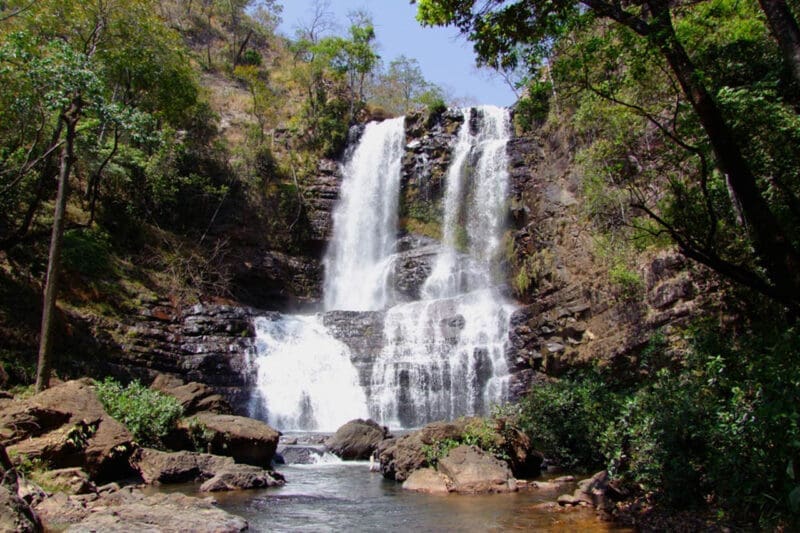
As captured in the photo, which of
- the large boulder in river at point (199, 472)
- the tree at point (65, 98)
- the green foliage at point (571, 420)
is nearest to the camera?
the large boulder in river at point (199, 472)

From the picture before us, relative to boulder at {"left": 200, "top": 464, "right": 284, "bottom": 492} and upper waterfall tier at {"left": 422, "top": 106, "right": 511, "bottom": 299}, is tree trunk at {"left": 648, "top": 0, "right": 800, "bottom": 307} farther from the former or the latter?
upper waterfall tier at {"left": 422, "top": 106, "right": 511, "bottom": 299}

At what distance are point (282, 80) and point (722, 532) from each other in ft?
122

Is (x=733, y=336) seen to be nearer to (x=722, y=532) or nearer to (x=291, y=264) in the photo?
(x=722, y=532)

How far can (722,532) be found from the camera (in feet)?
17.4

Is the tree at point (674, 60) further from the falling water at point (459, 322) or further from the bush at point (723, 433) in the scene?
the falling water at point (459, 322)

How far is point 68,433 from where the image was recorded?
9250mm

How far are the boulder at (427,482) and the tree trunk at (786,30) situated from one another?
24.9 feet

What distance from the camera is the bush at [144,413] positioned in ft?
37.6

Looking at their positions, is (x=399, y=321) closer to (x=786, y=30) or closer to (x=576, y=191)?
(x=576, y=191)

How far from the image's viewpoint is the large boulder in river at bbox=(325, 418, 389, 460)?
528 inches

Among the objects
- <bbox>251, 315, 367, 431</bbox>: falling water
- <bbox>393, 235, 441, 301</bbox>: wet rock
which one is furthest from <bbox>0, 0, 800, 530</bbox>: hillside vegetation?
<bbox>393, 235, 441, 301</bbox>: wet rock

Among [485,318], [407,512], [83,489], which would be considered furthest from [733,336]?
[485,318]

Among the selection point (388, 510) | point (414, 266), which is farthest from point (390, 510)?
point (414, 266)

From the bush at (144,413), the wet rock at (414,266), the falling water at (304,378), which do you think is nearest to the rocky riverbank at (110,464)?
the bush at (144,413)
